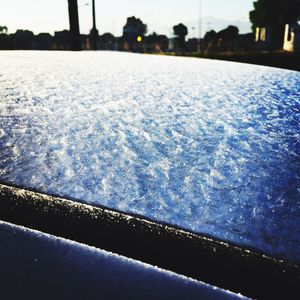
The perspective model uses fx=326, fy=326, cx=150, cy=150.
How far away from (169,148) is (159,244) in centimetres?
40

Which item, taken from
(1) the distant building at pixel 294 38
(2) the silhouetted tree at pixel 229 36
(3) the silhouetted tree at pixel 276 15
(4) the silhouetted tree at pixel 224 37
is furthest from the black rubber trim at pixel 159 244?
(2) the silhouetted tree at pixel 229 36

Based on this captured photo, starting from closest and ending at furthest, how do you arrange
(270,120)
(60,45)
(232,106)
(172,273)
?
1. (172,273)
2. (270,120)
3. (232,106)
4. (60,45)

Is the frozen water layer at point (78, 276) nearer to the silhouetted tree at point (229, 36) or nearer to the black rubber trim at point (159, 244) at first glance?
the black rubber trim at point (159, 244)

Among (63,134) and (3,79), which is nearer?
(63,134)

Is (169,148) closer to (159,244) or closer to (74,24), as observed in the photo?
(159,244)

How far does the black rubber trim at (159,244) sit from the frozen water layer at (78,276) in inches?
0.8

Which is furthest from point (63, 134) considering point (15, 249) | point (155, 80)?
point (155, 80)

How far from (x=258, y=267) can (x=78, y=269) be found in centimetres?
27

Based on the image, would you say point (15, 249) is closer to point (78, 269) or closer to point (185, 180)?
point (78, 269)

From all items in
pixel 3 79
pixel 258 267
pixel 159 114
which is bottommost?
pixel 258 267

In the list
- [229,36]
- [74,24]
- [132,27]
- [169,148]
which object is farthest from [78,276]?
[132,27]

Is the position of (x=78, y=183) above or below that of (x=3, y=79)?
below

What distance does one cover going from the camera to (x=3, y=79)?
1.42 metres

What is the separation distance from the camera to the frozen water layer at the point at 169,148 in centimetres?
63
